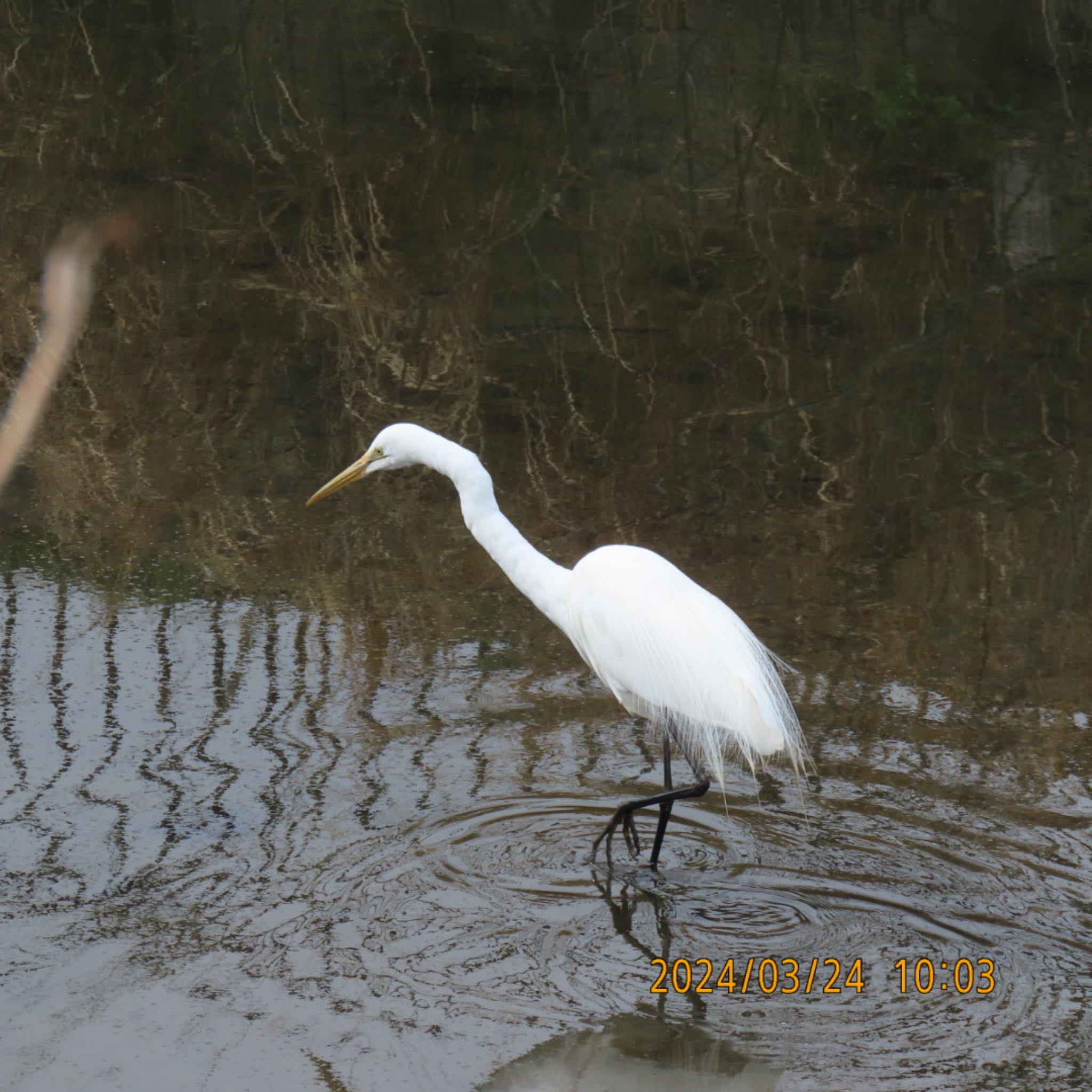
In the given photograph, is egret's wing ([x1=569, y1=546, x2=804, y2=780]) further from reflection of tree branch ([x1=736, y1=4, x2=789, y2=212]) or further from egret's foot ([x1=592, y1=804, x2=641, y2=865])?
reflection of tree branch ([x1=736, y1=4, x2=789, y2=212])

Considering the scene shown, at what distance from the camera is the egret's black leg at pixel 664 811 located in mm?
3383

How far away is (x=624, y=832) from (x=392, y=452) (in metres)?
1.00

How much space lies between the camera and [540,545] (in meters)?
4.68

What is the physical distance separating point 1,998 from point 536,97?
20.4ft

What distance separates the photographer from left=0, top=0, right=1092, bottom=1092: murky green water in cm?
296

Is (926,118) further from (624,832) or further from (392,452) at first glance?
(624,832)

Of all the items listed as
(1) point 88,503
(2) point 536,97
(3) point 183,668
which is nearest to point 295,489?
(1) point 88,503

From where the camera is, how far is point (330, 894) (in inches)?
127

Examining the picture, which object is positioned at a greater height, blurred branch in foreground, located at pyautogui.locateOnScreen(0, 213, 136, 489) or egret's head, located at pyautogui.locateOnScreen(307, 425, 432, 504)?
blurred branch in foreground, located at pyautogui.locateOnScreen(0, 213, 136, 489)

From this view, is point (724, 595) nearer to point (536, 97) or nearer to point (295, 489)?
point (295, 489)
